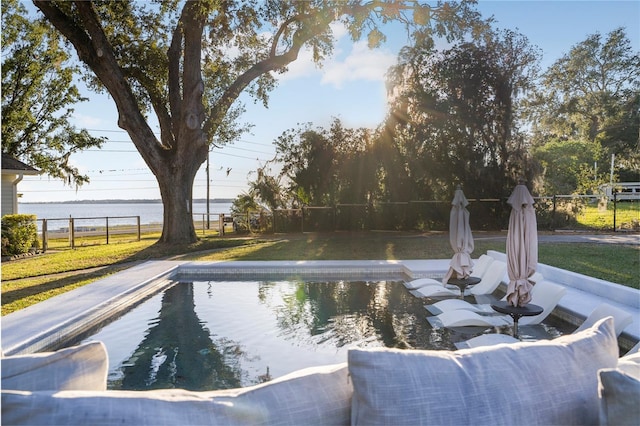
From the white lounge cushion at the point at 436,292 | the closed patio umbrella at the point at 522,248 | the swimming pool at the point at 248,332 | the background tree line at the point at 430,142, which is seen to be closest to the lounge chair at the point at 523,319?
the swimming pool at the point at 248,332

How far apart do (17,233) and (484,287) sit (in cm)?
1065

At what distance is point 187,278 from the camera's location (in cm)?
889

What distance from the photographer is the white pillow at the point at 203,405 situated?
48.8 inches

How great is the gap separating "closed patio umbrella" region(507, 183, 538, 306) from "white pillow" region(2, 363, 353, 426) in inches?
141

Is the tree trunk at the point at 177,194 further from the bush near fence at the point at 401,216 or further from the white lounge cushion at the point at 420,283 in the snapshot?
the white lounge cushion at the point at 420,283

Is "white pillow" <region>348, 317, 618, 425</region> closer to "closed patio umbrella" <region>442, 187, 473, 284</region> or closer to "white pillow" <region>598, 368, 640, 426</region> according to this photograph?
"white pillow" <region>598, 368, 640, 426</region>

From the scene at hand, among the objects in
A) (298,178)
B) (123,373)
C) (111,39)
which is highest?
(111,39)

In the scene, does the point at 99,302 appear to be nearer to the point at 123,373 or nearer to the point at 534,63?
the point at 123,373

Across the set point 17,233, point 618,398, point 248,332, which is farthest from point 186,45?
point 618,398

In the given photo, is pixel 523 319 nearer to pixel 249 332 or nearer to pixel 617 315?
pixel 617 315

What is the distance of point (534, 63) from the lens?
17250 millimetres

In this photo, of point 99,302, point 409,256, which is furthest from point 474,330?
point 409,256

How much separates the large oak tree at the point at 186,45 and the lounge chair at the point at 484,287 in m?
8.57

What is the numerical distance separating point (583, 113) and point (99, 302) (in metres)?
28.8
